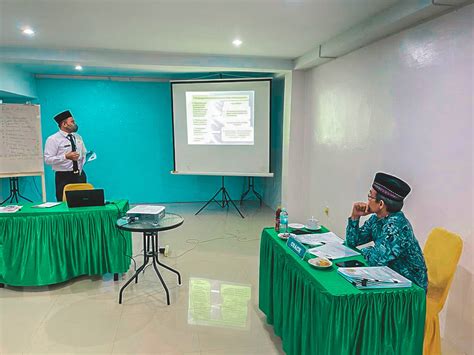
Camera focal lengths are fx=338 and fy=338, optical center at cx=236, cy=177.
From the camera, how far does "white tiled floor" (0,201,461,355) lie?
2.40 m

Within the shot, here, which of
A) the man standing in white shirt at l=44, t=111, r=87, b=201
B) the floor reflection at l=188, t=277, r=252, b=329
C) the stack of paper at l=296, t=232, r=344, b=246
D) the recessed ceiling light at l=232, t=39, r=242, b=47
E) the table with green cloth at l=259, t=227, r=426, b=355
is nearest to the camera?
the table with green cloth at l=259, t=227, r=426, b=355

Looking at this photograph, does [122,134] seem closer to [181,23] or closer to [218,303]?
[181,23]

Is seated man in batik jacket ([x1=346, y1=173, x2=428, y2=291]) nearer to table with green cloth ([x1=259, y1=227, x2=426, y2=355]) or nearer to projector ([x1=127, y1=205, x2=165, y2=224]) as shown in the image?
table with green cloth ([x1=259, y1=227, x2=426, y2=355])

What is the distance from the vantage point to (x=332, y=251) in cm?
219

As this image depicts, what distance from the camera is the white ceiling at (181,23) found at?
2.81 meters

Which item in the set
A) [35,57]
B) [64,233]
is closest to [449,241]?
[64,233]

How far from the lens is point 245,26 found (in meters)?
3.38

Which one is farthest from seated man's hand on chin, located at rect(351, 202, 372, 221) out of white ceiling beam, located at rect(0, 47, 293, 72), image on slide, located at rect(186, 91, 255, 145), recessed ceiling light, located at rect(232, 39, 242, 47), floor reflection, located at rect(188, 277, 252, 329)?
image on slide, located at rect(186, 91, 255, 145)

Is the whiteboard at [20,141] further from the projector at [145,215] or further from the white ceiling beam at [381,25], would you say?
the white ceiling beam at [381,25]

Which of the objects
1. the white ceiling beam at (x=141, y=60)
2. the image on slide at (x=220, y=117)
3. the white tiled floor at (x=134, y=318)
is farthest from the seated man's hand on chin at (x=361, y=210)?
the image on slide at (x=220, y=117)

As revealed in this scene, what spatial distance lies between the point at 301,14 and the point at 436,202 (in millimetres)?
1965

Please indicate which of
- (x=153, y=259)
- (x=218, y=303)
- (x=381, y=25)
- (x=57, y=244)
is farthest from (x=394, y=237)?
(x=57, y=244)

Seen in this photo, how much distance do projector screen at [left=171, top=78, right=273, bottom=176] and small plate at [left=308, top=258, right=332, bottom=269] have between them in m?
3.96

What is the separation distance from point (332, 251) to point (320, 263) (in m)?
0.30
